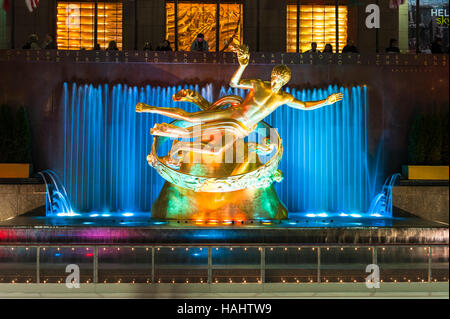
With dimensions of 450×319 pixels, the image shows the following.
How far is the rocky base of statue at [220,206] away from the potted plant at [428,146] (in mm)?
4751

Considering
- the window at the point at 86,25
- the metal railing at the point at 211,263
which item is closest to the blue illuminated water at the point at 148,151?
the window at the point at 86,25

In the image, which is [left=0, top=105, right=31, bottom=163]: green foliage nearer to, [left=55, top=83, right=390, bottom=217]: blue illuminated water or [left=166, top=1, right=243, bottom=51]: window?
[left=55, top=83, right=390, bottom=217]: blue illuminated water

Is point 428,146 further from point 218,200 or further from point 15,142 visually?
point 15,142

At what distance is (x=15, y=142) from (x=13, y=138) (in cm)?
12

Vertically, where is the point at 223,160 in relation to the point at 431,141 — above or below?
below

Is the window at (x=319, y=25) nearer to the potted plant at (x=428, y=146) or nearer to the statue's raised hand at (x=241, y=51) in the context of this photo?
the potted plant at (x=428, y=146)

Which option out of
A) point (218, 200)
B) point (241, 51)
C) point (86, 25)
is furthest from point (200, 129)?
point (86, 25)

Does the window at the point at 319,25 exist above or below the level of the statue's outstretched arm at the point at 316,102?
above

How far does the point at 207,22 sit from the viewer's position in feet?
78.0

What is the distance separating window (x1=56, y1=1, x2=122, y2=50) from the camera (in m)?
23.3

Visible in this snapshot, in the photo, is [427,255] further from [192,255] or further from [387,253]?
[192,255]

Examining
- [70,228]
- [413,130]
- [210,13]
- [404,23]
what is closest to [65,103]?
[70,228]

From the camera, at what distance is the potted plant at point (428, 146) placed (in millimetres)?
17172

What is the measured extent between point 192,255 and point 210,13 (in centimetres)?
1622
